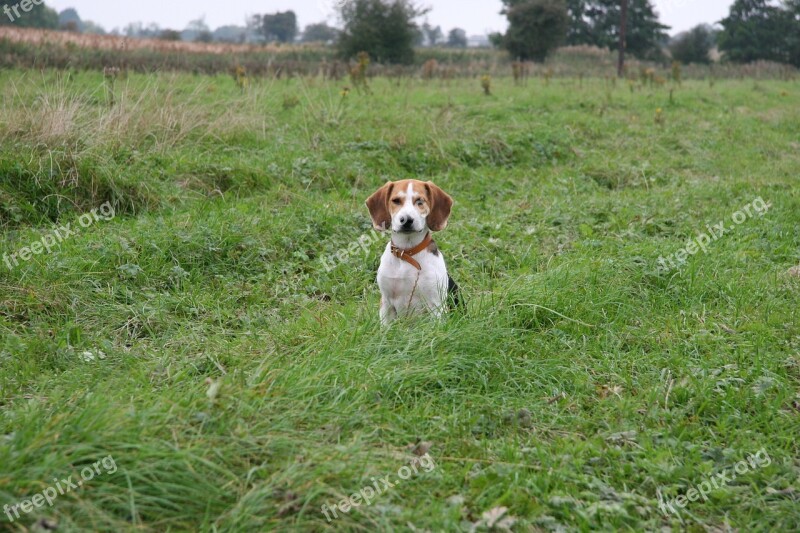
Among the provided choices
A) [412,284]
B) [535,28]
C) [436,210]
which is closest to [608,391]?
[412,284]

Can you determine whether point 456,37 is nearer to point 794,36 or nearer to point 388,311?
point 794,36

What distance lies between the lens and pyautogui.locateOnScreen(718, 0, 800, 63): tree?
39531 mm

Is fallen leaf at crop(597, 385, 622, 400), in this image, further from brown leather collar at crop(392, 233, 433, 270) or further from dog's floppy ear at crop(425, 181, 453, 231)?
dog's floppy ear at crop(425, 181, 453, 231)

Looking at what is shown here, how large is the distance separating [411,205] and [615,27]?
1656 inches

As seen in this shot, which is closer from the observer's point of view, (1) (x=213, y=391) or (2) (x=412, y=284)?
(1) (x=213, y=391)

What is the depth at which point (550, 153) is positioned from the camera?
34.2 ft

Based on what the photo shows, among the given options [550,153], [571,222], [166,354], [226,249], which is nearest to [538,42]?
[550,153]

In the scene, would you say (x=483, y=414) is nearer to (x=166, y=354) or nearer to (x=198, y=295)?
(x=166, y=354)

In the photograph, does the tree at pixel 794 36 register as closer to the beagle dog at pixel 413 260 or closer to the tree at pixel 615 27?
the tree at pixel 615 27

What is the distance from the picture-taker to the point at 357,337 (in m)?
4.00

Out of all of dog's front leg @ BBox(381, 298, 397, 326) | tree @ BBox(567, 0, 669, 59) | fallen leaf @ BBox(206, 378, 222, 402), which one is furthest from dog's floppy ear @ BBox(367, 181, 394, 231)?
tree @ BBox(567, 0, 669, 59)

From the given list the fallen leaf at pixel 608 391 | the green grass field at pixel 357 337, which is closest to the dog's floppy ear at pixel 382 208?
the green grass field at pixel 357 337

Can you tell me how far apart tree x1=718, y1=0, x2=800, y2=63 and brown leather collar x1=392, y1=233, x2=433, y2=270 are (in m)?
43.0

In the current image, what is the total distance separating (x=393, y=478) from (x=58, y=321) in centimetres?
298
